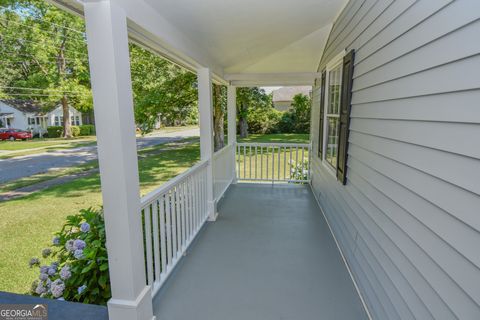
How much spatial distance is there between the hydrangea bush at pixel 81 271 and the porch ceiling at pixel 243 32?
171cm

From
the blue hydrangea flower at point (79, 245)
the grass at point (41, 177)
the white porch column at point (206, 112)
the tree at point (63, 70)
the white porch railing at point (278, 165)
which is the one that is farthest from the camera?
the tree at point (63, 70)

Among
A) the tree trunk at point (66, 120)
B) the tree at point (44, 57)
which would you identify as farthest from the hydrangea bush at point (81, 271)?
the tree trunk at point (66, 120)

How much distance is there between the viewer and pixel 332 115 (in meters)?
3.81

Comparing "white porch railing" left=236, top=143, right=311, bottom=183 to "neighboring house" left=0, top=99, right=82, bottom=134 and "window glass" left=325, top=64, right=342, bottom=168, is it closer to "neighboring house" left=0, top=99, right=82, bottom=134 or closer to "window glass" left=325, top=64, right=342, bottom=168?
"window glass" left=325, top=64, right=342, bottom=168

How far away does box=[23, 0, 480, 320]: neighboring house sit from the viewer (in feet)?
3.77

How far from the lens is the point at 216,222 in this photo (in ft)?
13.2

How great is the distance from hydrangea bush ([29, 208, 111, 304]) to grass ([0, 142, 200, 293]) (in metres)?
0.92

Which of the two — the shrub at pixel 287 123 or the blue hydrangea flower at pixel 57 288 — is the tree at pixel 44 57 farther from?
the shrub at pixel 287 123

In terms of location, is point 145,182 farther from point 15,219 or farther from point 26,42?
point 26,42

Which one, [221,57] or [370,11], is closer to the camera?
[370,11]

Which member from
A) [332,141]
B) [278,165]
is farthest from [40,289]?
[278,165]

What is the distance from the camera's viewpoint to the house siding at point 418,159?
1.05m

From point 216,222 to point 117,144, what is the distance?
263cm

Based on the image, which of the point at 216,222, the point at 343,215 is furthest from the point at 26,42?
the point at 343,215
